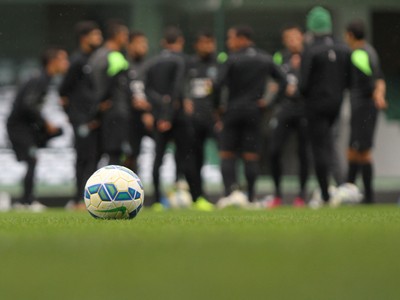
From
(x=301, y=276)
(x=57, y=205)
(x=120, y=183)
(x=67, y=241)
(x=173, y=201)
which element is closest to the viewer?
(x=301, y=276)

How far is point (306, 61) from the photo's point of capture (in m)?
11.6

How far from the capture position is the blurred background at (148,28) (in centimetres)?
1653

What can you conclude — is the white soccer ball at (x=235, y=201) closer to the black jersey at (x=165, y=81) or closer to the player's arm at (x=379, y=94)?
the black jersey at (x=165, y=81)

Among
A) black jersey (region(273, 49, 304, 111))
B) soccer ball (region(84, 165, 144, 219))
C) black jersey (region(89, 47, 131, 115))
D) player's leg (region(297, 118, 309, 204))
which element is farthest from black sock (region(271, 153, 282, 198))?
soccer ball (region(84, 165, 144, 219))

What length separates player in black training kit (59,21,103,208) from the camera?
12.2 m

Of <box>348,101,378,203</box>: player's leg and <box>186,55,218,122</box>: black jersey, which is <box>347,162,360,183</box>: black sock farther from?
<box>186,55,218,122</box>: black jersey

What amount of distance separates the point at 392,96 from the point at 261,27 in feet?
9.29

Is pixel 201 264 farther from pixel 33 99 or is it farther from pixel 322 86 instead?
pixel 33 99

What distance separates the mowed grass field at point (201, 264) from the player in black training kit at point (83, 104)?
21.8ft

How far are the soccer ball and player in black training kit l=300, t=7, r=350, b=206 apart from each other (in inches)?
202

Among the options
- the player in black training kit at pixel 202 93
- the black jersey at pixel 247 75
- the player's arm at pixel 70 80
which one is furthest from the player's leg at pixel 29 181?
the black jersey at pixel 247 75

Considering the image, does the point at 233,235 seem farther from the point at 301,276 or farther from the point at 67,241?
the point at 301,276

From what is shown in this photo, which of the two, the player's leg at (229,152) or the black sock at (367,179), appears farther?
the player's leg at (229,152)

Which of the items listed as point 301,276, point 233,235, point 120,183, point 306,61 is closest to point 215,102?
point 306,61
